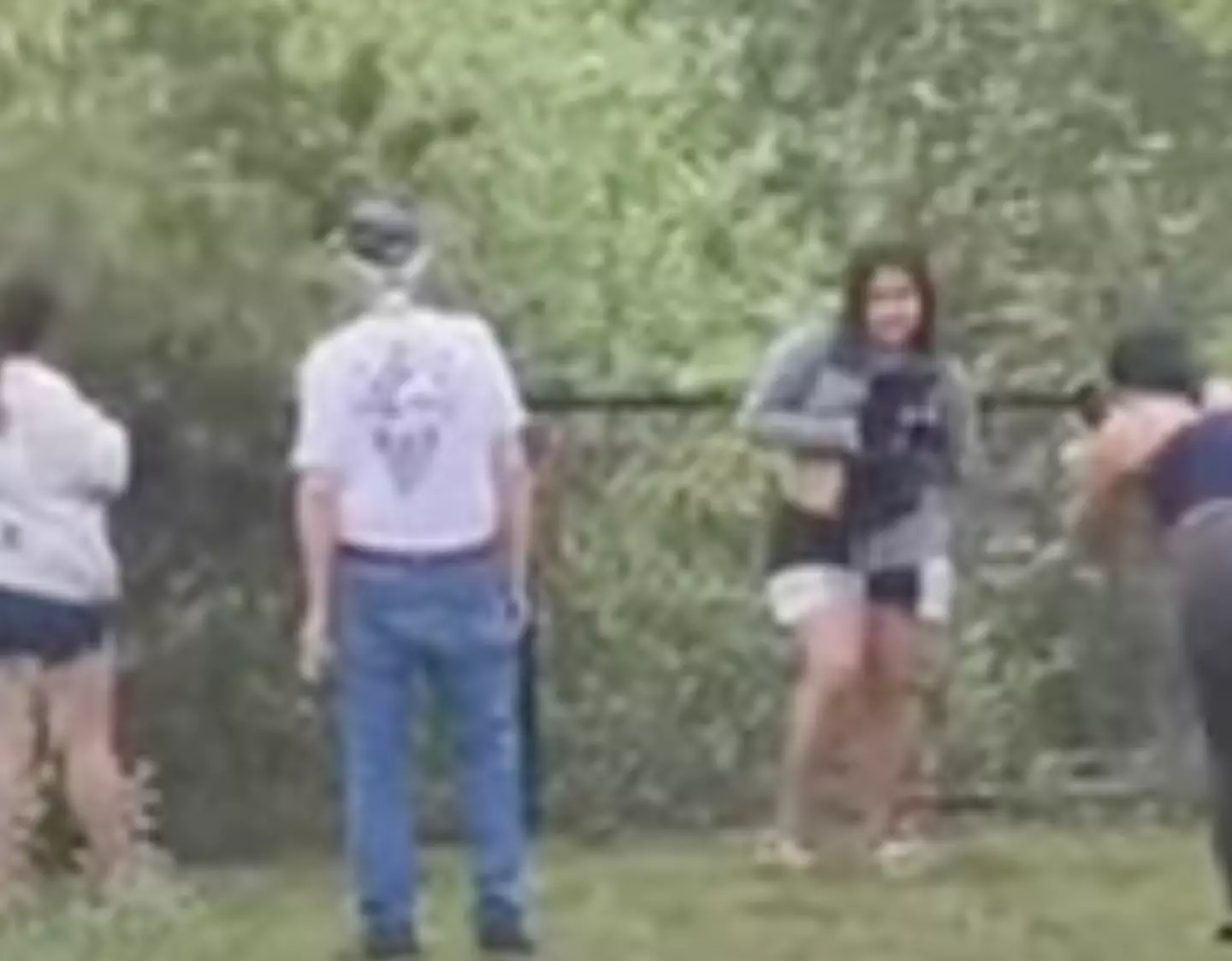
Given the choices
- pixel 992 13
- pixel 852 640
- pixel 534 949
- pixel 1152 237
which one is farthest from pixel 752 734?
pixel 992 13

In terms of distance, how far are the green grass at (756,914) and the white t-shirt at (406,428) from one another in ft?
3.60

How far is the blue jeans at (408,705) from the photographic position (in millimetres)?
11602

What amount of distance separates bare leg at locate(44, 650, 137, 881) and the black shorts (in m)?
0.06

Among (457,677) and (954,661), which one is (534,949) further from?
(954,661)

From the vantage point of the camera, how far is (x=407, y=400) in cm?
1157

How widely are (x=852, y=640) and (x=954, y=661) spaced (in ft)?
5.53

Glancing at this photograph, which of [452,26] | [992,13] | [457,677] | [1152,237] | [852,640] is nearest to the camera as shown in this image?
[457,677]

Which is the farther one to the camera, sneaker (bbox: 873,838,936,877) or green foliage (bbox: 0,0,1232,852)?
green foliage (bbox: 0,0,1232,852)

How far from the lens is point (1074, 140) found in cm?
2000

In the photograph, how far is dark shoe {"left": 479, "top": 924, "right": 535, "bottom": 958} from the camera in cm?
1198

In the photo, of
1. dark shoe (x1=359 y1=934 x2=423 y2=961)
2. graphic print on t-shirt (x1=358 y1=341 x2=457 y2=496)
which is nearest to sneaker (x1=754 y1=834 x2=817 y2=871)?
dark shoe (x1=359 y1=934 x2=423 y2=961)

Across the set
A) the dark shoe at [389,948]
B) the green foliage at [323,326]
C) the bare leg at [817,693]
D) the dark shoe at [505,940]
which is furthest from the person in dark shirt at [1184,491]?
the green foliage at [323,326]

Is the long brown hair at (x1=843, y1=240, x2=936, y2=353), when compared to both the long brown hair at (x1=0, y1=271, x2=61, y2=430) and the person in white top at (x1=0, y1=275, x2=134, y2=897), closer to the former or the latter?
the person in white top at (x1=0, y1=275, x2=134, y2=897)

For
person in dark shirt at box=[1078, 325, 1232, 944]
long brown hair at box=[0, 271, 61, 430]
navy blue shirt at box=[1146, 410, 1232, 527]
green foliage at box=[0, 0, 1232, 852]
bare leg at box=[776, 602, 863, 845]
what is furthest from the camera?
green foliage at box=[0, 0, 1232, 852]
